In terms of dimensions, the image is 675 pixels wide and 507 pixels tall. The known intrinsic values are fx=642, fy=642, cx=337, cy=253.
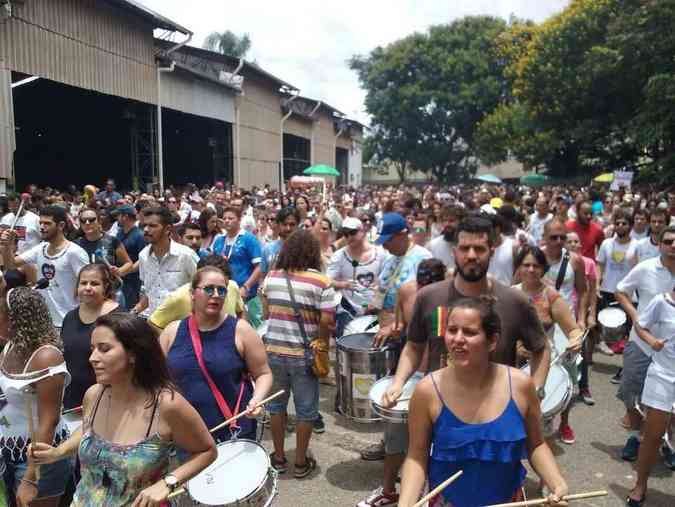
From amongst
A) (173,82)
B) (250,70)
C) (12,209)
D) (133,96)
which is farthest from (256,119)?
(12,209)

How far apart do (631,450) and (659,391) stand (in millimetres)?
1250

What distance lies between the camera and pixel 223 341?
144 inches

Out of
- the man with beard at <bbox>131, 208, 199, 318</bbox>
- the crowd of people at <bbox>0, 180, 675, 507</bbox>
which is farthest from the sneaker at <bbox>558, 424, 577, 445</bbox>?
the man with beard at <bbox>131, 208, 199, 318</bbox>

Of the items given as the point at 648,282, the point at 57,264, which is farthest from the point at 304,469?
the point at 648,282

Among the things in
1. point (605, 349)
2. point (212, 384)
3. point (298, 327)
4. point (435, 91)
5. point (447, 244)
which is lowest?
point (605, 349)

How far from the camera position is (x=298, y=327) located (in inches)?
189

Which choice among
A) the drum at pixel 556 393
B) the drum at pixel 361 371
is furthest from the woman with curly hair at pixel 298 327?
the drum at pixel 556 393

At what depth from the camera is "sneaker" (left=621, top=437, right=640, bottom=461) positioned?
16.9 feet

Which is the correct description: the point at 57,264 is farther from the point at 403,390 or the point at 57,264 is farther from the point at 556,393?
the point at 556,393

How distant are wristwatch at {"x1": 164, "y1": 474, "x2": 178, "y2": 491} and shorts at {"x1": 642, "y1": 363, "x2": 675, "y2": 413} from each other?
314 centimetres

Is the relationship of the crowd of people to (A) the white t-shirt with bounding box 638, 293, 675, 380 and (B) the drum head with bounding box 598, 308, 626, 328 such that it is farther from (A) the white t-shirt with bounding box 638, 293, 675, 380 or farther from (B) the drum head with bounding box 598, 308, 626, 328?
(B) the drum head with bounding box 598, 308, 626, 328

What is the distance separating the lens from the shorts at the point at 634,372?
477 cm

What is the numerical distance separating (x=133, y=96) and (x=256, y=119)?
10.9 m

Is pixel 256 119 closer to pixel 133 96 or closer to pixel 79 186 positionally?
pixel 79 186
